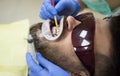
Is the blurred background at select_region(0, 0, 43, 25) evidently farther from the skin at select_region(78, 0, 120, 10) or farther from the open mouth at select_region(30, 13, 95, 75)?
the open mouth at select_region(30, 13, 95, 75)

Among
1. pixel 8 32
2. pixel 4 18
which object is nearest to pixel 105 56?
pixel 8 32

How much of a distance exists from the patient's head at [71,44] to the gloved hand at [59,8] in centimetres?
16

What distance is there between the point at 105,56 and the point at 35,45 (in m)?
0.30

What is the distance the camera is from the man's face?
87 cm

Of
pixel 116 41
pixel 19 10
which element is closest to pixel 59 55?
pixel 116 41

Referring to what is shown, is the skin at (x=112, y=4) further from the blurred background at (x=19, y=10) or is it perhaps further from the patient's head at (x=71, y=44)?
the patient's head at (x=71, y=44)

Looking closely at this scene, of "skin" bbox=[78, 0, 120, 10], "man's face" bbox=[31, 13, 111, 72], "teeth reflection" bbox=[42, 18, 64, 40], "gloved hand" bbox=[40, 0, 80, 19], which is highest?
"skin" bbox=[78, 0, 120, 10]

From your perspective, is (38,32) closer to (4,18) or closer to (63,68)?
(63,68)

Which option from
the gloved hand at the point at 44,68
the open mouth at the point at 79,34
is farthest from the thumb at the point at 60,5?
the gloved hand at the point at 44,68

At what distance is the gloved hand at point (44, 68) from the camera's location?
887 mm

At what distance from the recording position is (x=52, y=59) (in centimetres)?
92

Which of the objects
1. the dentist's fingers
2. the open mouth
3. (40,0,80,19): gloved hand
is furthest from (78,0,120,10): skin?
the dentist's fingers

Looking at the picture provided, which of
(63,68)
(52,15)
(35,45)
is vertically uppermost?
(52,15)

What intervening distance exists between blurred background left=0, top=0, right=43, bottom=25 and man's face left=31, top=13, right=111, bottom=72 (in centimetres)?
52
